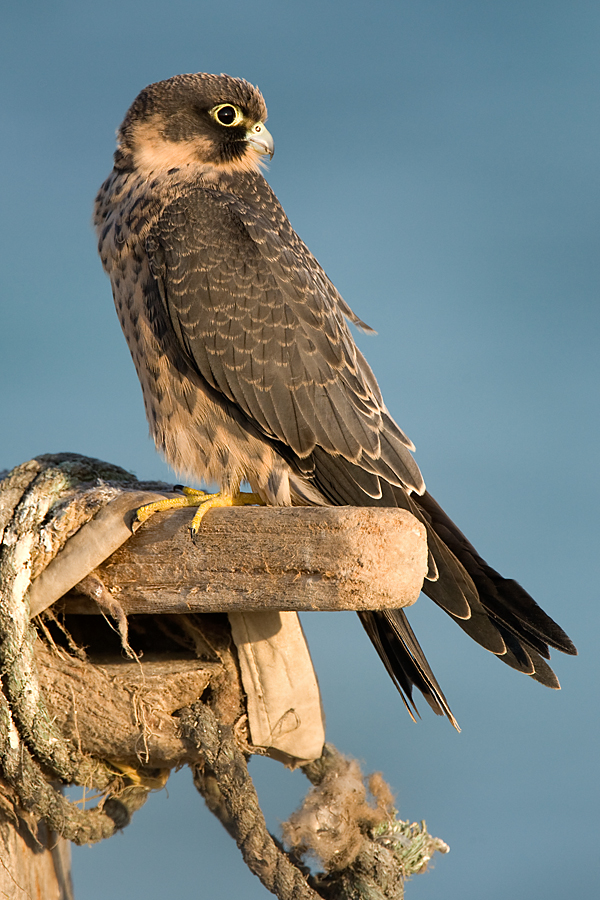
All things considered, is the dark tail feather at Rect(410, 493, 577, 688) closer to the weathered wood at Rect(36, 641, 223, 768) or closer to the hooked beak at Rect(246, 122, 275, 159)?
the weathered wood at Rect(36, 641, 223, 768)

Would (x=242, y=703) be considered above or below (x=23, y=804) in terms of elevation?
above

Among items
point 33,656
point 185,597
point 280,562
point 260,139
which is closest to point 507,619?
point 280,562

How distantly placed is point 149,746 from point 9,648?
0.42 metres

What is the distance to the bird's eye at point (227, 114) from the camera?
2.27 m

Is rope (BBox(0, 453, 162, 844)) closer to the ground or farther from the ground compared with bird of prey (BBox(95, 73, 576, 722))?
closer to the ground

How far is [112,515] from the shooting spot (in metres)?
1.60

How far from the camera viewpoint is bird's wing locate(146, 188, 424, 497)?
1.93 m

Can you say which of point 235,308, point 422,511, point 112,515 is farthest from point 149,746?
point 235,308

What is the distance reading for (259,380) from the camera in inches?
76.7

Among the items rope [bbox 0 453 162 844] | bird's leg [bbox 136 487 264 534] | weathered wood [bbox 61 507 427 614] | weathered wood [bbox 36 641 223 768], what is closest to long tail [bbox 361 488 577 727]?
weathered wood [bbox 61 507 427 614]

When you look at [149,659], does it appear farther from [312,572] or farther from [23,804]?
[312,572]

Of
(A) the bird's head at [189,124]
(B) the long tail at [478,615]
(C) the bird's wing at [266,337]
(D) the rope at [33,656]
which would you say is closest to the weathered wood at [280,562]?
(D) the rope at [33,656]

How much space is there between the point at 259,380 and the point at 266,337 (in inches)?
5.1

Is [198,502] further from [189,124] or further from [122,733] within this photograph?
[189,124]
